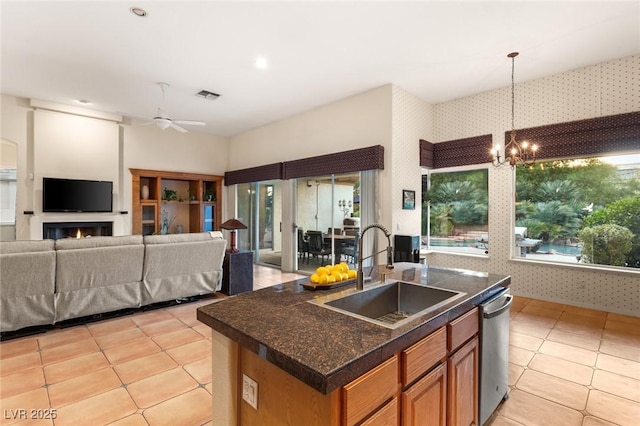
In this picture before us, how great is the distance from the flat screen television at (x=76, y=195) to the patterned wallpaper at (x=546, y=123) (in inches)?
266

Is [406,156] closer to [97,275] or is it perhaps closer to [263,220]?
[263,220]

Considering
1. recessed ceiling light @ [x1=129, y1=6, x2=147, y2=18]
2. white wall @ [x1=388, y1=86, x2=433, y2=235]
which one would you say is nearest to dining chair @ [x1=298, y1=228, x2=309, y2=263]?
white wall @ [x1=388, y1=86, x2=433, y2=235]

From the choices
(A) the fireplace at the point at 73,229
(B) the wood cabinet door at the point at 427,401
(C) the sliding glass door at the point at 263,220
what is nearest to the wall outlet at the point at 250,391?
(B) the wood cabinet door at the point at 427,401

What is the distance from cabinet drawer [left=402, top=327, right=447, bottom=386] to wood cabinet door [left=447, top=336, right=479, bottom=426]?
0.50ft

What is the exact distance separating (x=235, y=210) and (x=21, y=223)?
4212 mm

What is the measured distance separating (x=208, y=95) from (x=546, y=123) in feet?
18.1

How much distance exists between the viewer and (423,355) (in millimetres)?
1358

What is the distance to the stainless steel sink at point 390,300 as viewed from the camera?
5.58 ft

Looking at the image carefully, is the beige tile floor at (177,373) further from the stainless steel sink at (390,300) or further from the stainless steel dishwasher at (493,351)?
the stainless steel sink at (390,300)

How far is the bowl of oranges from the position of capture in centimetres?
189

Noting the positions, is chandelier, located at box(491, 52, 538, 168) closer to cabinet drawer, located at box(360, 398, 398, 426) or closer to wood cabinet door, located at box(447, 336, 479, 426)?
wood cabinet door, located at box(447, 336, 479, 426)

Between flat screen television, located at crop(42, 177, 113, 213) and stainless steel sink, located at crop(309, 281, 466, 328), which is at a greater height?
flat screen television, located at crop(42, 177, 113, 213)

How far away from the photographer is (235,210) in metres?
8.34

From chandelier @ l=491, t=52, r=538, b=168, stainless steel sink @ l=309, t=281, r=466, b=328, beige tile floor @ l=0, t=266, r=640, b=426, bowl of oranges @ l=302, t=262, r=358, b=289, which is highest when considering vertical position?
chandelier @ l=491, t=52, r=538, b=168
